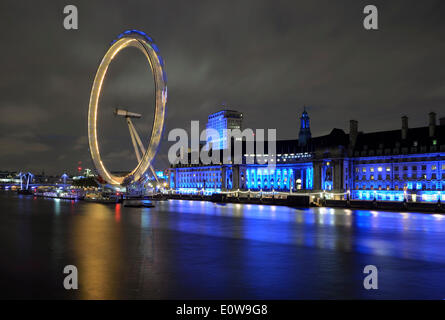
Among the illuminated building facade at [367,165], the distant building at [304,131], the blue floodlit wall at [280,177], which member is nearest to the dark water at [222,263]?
the illuminated building facade at [367,165]

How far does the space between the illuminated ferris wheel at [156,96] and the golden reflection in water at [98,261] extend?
2555cm

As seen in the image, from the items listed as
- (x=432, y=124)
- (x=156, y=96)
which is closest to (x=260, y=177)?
(x=432, y=124)

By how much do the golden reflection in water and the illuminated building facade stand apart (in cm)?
8285

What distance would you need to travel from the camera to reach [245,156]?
7303 inches

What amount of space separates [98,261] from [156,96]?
139ft

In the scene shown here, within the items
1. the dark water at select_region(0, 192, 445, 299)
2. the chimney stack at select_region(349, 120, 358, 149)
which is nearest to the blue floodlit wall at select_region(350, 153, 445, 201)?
the chimney stack at select_region(349, 120, 358, 149)

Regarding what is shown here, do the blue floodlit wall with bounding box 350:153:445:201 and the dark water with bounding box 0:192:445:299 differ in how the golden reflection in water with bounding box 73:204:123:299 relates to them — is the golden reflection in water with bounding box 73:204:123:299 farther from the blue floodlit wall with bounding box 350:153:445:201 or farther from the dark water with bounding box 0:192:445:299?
the blue floodlit wall with bounding box 350:153:445:201

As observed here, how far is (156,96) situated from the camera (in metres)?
63.5

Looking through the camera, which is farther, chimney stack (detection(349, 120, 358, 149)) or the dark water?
chimney stack (detection(349, 120, 358, 149))

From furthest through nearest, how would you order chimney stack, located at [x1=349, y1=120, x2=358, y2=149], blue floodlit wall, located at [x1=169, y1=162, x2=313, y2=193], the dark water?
blue floodlit wall, located at [x1=169, y1=162, x2=313, y2=193] → chimney stack, located at [x1=349, y1=120, x2=358, y2=149] → the dark water

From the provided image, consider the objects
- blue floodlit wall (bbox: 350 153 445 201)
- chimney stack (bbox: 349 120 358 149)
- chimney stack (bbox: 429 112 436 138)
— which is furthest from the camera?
chimney stack (bbox: 349 120 358 149)

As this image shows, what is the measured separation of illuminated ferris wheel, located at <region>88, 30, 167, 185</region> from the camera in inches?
2511
